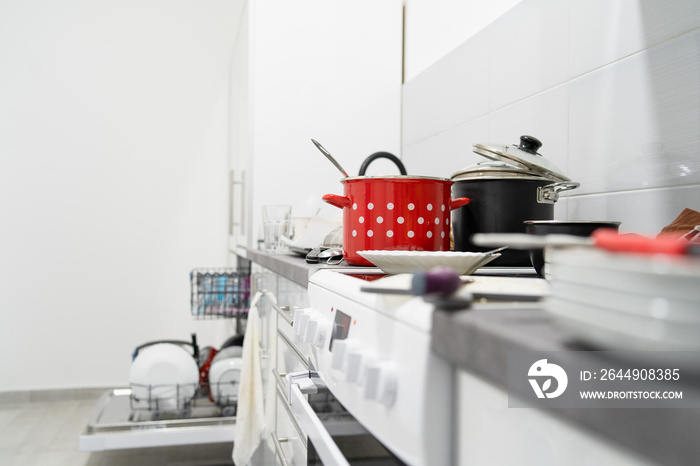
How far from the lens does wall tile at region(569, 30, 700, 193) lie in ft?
2.95

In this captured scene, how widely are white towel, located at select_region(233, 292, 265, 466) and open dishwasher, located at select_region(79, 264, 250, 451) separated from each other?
1.38 feet

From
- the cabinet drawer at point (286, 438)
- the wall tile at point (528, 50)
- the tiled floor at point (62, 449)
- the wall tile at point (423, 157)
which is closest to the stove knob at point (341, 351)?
the cabinet drawer at point (286, 438)

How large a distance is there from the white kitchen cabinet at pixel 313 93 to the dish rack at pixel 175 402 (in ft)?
1.96

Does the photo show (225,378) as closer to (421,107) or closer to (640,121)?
(421,107)

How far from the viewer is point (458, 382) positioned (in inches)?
18.5

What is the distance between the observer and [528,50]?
1379 millimetres

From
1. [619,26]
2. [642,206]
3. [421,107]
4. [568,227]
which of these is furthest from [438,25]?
[568,227]

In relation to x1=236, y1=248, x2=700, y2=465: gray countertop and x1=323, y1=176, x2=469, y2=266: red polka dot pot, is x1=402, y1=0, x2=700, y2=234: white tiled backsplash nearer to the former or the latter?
x1=323, y1=176, x2=469, y2=266: red polka dot pot

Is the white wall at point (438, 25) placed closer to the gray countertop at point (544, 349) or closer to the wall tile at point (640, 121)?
the wall tile at point (640, 121)

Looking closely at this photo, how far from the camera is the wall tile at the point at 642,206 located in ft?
3.00

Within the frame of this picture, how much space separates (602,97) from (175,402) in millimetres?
1776

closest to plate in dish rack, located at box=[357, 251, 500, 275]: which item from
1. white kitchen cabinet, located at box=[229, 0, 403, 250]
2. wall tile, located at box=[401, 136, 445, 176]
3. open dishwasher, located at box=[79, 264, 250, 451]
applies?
wall tile, located at box=[401, 136, 445, 176]

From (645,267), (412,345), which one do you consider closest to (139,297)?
(412,345)

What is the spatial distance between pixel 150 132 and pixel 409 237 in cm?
267
